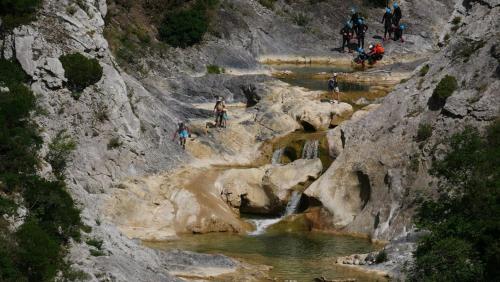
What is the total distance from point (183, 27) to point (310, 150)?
2244cm

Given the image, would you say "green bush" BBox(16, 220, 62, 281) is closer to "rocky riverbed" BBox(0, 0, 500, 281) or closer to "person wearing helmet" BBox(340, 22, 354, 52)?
"rocky riverbed" BBox(0, 0, 500, 281)

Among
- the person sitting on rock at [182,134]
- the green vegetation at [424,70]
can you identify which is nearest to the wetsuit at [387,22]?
the green vegetation at [424,70]

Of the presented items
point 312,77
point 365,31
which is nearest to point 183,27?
point 312,77

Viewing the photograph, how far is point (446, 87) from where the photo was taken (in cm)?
4422

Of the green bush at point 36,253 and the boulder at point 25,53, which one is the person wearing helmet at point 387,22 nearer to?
the boulder at point 25,53

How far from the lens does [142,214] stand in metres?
43.5

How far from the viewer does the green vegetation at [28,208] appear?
24.3 m

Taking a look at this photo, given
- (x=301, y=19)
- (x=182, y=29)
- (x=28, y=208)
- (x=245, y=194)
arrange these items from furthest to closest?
(x=301, y=19) < (x=182, y=29) < (x=245, y=194) < (x=28, y=208)

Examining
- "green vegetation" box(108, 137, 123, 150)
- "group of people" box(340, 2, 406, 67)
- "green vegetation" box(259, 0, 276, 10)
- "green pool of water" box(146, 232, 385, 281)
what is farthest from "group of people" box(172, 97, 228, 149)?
"green vegetation" box(259, 0, 276, 10)

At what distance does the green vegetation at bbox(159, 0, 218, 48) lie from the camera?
68188 millimetres

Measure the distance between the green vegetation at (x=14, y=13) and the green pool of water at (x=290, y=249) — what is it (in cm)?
1331

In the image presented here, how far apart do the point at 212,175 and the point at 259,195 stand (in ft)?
10.0

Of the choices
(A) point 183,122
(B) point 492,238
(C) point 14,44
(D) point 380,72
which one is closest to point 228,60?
(D) point 380,72

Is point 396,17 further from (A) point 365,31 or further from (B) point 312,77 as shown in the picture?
(B) point 312,77
